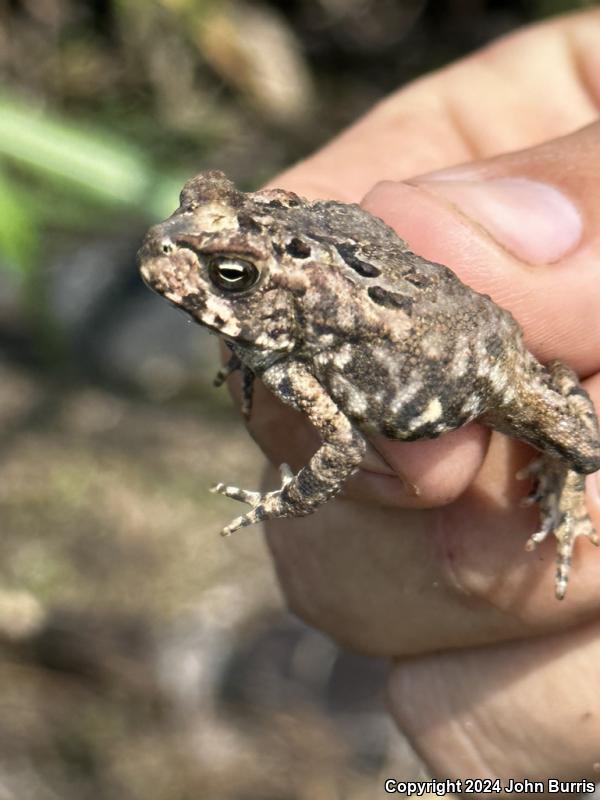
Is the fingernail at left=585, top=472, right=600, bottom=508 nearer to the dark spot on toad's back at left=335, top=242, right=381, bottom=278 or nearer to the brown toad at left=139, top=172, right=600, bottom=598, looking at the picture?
the brown toad at left=139, top=172, right=600, bottom=598

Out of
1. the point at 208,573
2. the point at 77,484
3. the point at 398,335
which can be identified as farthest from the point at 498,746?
the point at 77,484

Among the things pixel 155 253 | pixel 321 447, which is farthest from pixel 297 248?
pixel 321 447

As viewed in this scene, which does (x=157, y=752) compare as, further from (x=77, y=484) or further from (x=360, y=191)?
(x=360, y=191)

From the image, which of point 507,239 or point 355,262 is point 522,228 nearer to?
point 507,239

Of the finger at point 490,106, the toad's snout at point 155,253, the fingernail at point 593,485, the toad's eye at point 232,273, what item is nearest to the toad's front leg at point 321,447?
the toad's eye at point 232,273

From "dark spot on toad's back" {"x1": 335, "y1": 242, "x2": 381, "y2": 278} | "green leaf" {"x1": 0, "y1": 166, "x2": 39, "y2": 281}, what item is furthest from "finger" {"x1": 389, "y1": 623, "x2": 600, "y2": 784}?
"green leaf" {"x1": 0, "y1": 166, "x2": 39, "y2": 281}

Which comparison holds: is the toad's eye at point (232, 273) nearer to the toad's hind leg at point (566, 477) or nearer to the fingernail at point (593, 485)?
the toad's hind leg at point (566, 477)
